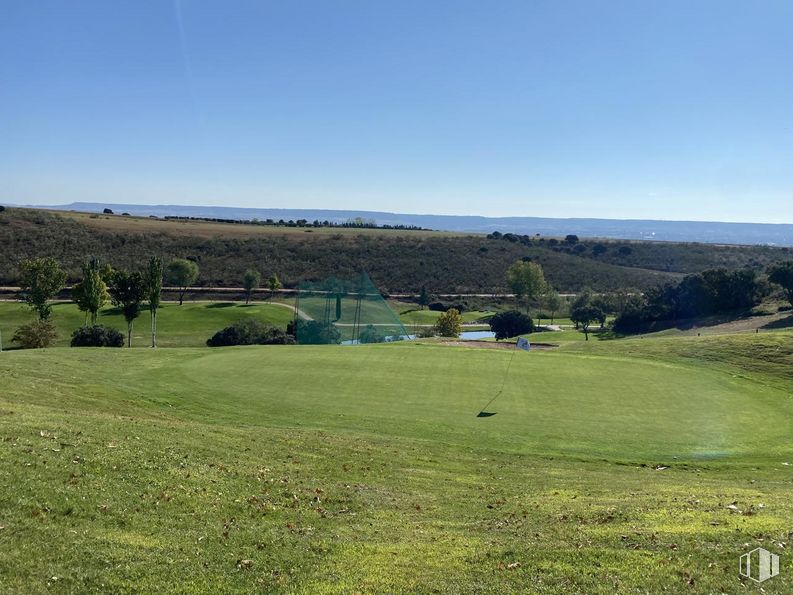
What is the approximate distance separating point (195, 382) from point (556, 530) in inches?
750

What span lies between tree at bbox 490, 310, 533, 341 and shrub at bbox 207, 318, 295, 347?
27.9m

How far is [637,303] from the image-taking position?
7600 centimetres

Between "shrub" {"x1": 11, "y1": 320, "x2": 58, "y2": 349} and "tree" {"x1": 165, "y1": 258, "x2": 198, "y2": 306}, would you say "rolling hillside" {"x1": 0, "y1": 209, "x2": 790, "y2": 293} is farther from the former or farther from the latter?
"shrub" {"x1": 11, "y1": 320, "x2": 58, "y2": 349}

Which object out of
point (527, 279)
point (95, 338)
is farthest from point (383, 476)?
point (527, 279)

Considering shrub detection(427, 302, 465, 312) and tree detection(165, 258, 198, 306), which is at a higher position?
tree detection(165, 258, 198, 306)

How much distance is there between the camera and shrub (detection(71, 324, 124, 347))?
148 feet

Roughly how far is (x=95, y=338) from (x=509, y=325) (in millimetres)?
43354

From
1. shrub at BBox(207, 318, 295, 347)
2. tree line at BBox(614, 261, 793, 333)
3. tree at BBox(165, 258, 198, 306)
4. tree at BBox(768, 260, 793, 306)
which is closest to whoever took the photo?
shrub at BBox(207, 318, 295, 347)

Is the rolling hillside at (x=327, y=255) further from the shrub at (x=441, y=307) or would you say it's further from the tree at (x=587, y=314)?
the tree at (x=587, y=314)

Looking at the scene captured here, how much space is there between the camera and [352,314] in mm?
52844

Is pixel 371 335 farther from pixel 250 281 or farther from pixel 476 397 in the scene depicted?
pixel 250 281

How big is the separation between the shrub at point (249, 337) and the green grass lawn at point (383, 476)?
20269 millimetres

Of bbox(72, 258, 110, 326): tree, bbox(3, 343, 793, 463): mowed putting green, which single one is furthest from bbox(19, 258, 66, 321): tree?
bbox(3, 343, 793, 463): mowed putting green

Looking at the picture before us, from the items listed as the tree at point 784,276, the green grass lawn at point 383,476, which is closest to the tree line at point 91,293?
the green grass lawn at point 383,476
